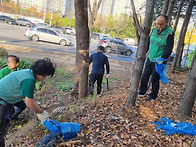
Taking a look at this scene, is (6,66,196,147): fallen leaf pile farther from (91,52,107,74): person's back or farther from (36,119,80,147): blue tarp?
(91,52,107,74): person's back

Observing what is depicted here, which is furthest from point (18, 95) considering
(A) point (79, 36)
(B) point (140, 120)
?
(A) point (79, 36)

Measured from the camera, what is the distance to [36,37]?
19047 millimetres

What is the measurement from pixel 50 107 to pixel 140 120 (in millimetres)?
2973

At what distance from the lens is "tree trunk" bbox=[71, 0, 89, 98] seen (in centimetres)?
472

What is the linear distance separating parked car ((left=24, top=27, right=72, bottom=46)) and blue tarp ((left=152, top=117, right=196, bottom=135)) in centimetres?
1794

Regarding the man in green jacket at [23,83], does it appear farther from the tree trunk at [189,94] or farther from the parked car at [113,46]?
the parked car at [113,46]

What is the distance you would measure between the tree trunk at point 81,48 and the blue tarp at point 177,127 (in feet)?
8.24

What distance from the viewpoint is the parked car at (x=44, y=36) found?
61.7 ft

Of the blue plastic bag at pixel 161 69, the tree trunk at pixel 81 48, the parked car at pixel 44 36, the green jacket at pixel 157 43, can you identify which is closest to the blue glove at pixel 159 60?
the blue plastic bag at pixel 161 69

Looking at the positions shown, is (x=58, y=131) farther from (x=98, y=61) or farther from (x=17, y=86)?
(x=98, y=61)

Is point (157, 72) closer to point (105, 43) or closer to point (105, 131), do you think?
point (105, 131)

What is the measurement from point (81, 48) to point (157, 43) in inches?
80.6

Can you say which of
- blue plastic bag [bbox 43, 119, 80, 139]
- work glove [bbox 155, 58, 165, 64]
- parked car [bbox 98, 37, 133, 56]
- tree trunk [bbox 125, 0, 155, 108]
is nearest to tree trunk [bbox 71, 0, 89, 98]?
tree trunk [bbox 125, 0, 155, 108]

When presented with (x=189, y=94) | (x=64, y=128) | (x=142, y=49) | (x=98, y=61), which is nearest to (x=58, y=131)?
(x=64, y=128)
